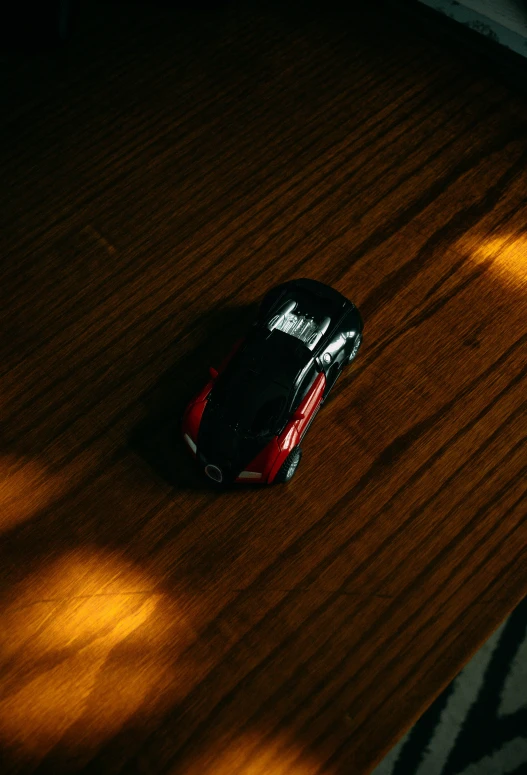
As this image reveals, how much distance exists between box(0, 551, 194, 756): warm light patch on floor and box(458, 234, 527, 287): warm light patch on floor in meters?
1.20

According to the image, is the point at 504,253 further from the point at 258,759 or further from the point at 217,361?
the point at 258,759

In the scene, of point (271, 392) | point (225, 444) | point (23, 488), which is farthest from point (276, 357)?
point (23, 488)

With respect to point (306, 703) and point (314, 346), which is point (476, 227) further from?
point (306, 703)

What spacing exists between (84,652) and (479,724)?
3.50 feet

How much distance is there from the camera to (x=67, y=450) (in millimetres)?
1618

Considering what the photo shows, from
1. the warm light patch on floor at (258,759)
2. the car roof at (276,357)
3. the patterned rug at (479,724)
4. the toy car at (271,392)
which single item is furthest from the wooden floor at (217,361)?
the patterned rug at (479,724)

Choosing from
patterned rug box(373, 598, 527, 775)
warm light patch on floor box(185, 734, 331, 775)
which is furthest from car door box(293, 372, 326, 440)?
patterned rug box(373, 598, 527, 775)

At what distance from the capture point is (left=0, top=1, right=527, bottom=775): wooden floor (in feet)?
4.61

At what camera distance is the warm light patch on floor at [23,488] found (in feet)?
5.08

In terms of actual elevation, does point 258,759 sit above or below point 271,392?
below

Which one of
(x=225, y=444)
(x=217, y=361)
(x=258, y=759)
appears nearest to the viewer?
(x=258, y=759)

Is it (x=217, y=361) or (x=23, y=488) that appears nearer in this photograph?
(x=23, y=488)

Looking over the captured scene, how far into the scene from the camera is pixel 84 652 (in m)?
1.43

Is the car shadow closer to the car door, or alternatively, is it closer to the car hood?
the car hood
